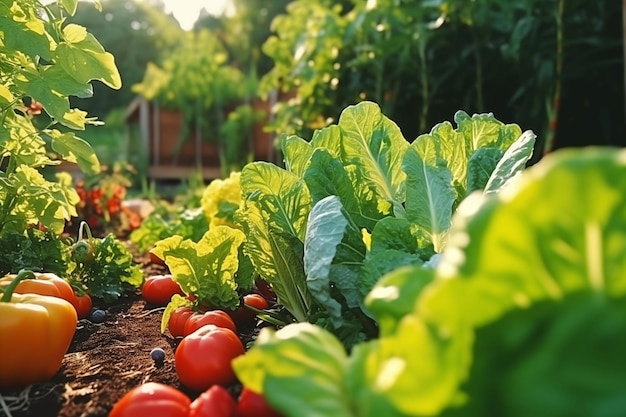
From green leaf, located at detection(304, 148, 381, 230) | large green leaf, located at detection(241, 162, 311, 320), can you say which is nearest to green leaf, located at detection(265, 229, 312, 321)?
large green leaf, located at detection(241, 162, 311, 320)

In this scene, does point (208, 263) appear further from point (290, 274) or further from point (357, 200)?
point (357, 200)

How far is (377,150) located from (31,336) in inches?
36.8

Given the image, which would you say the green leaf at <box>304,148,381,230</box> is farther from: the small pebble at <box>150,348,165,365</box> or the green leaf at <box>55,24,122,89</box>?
the green leaf at <box>55,24,122,89</box>

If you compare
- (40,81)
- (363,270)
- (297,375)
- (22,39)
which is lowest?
(363,270)

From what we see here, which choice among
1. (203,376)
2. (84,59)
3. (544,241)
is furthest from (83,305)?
(544,241)

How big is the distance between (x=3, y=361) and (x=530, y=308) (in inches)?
44.4

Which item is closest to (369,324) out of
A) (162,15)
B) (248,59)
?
(248,59)

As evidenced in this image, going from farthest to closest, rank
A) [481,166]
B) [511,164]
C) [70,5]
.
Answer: [70,5]
[481,166]
[511,164]

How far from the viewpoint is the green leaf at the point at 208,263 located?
1.86 m

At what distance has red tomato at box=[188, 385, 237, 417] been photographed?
1258 millimetres

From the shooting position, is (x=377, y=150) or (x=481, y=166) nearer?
(x=481, y=166)

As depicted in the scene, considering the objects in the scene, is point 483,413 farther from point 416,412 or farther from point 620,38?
point 620,38

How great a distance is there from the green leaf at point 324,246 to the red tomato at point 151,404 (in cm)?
36

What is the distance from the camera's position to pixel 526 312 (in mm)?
804
